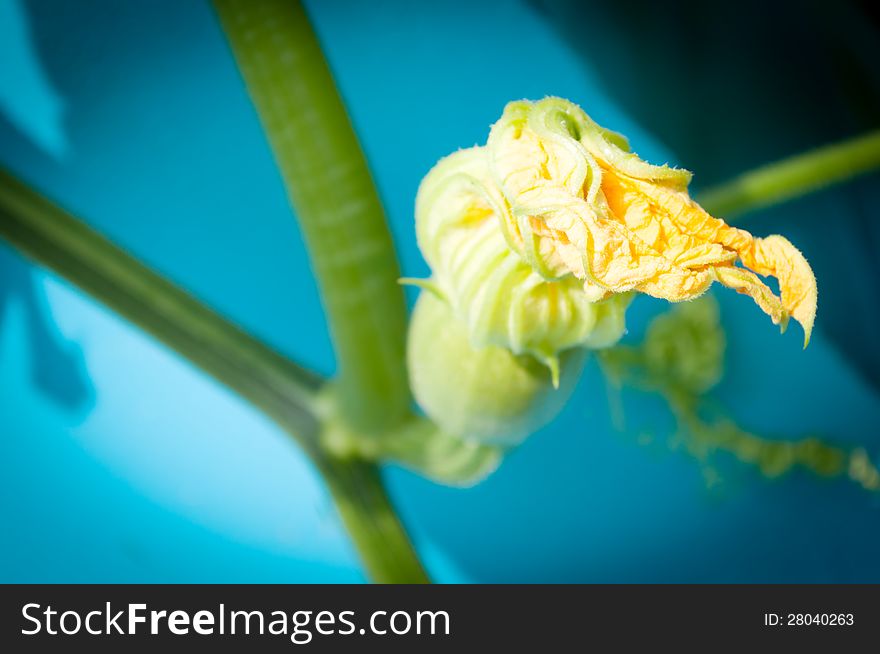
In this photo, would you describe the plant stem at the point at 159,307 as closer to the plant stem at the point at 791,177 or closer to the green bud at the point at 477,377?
the green bud at the point at 477,377

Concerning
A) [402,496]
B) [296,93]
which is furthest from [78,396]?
[296,93]

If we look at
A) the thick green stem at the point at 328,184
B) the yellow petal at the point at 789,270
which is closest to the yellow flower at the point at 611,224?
the yellow petal at the point at 789,270

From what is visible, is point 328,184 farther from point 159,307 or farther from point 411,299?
point 411,299

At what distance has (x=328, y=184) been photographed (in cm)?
46

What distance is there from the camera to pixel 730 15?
2.41 ft

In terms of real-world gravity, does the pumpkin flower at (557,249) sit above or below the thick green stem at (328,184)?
below

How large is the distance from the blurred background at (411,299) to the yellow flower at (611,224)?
29 cm

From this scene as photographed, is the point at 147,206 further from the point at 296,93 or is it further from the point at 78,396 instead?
the point at 296,93

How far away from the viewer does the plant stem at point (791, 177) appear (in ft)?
1.77

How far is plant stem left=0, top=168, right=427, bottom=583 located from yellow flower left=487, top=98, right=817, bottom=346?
261 millimetres

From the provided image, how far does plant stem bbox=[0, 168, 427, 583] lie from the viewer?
50cm

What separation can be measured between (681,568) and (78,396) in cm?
47

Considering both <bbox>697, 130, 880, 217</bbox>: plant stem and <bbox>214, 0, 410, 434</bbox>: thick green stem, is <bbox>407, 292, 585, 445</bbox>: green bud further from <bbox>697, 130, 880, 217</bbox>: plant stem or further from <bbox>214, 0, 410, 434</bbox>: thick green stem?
<bbox>697, 130, 880, 217</bbox>: plant stem

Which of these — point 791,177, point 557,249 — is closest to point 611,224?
point 557,249
